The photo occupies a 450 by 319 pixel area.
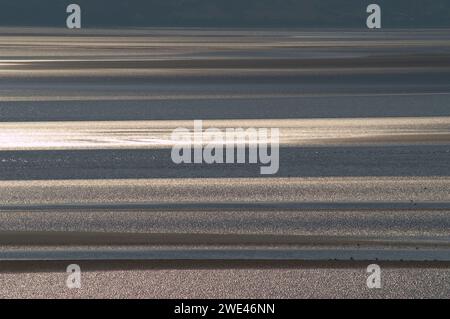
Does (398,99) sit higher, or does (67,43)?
(67,43)

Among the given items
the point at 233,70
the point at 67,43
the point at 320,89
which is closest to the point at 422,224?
the point at 320,89

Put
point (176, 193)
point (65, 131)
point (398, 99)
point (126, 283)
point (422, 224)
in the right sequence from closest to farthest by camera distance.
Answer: point (126, 283)
point (422, 224)
point (176, 193)
point (65, 131)
point (398, 99)

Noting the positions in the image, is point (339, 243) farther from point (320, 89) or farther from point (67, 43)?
point (67, 43)

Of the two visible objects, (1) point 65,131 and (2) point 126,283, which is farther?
(1) point 65,131

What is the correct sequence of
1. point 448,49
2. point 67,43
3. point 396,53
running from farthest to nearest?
point 67,43 < point 448,49 < point 396,53

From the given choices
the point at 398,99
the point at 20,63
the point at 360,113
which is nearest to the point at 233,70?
the point at 20,63

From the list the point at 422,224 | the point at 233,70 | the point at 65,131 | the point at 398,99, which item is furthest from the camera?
the point at 233,70

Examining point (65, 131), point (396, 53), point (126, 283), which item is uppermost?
point (396, 53)

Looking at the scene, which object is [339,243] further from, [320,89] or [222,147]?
[320,89]

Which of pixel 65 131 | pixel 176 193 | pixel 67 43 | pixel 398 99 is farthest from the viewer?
pixel 67 43
